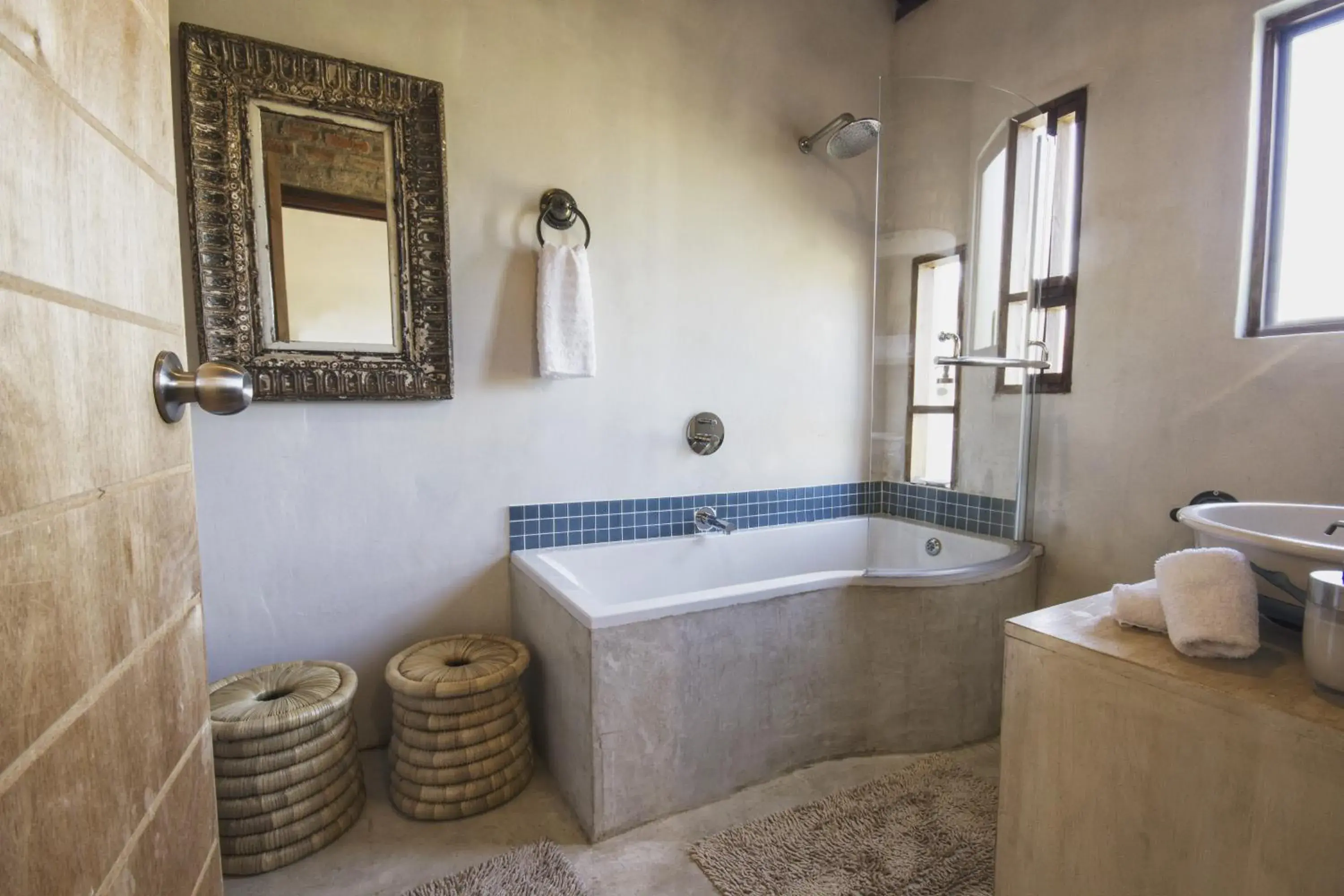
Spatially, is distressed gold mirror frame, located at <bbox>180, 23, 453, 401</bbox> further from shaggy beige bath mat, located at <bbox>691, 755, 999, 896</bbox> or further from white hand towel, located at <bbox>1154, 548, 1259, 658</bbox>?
white hand towel, located at <bbox>1154, 548, 1259, 658</bbox>

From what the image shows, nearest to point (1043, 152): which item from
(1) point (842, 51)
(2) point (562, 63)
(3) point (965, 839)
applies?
(1) point (842, 51)

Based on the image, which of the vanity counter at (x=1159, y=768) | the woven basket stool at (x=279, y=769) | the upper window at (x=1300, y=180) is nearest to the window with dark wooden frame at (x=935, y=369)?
the upper window at (x=1300, y=180)

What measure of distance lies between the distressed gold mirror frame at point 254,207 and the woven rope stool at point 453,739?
875mm

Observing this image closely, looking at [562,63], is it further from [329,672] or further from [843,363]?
[329,672]

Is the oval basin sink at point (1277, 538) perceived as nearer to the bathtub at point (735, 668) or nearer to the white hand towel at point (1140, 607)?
the white hand towel at point (1140, 607)

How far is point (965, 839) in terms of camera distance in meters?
1.58

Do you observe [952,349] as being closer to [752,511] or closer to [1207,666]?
[752,511]

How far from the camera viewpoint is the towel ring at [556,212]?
2.09 meters

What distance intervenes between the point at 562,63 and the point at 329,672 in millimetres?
2109

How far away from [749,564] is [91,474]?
90.7 inches

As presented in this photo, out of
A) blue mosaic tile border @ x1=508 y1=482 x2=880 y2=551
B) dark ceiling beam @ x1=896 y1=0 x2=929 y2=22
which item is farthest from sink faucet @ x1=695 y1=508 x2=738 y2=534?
dark ceiling beam @ x1=896 y1=0 x2=929 y2=22

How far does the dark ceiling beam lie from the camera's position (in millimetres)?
2693

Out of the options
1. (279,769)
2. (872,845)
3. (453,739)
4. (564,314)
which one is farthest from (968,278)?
(279,769)

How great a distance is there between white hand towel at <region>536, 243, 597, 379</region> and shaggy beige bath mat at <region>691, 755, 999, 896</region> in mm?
1490
